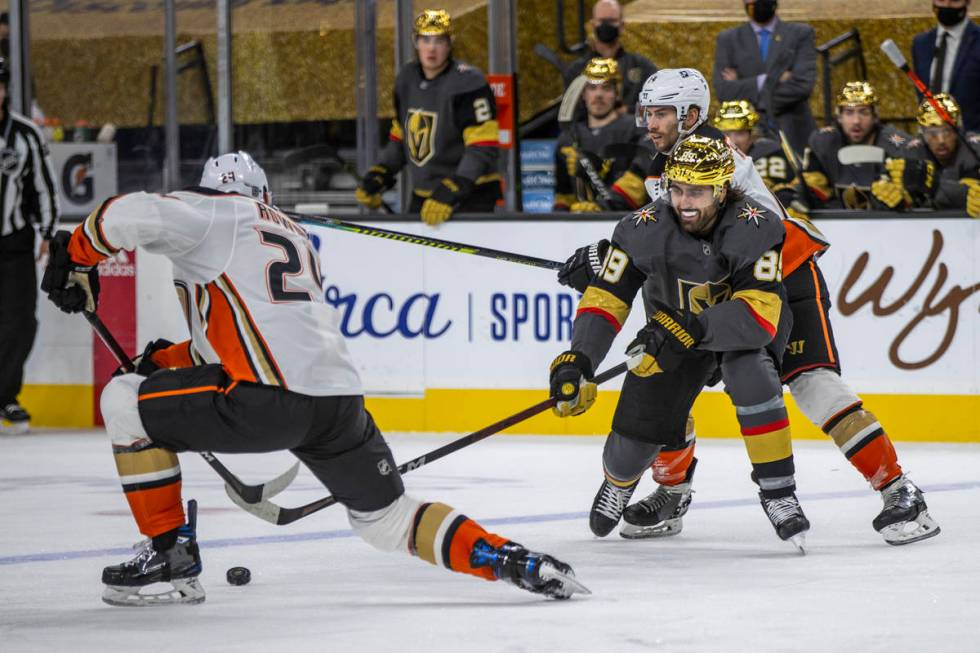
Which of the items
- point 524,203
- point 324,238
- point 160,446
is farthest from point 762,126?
point 160,446

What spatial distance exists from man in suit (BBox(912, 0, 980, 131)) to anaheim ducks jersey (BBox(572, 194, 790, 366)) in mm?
3186

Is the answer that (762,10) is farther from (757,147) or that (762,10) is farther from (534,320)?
(534,320)

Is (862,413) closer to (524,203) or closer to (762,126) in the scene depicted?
(762,126)

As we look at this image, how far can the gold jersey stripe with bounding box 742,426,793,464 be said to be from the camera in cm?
446

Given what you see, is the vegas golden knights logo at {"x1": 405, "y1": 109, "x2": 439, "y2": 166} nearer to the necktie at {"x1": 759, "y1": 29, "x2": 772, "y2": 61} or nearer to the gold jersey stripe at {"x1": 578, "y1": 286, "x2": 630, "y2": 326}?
the necktie at {"x1": 759, "y1": 29, "x2": 772, "y2": 61}

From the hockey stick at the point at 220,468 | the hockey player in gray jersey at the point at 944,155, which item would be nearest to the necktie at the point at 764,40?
the hockey player in gray jersey at the point at 944,155

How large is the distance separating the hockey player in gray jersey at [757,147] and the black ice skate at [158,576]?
3347 millimetres

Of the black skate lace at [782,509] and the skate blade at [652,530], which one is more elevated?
the black skate lace at [782,509]

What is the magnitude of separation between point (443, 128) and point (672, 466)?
2965 millimetres

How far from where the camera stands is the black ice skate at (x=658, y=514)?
16.0ft

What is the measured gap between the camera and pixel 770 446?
447 centimetres

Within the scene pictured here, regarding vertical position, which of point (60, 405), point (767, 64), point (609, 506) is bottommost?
point (60, 405)

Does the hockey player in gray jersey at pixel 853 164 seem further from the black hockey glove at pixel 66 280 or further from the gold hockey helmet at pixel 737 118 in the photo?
the black hockey glove at pixel 66 280

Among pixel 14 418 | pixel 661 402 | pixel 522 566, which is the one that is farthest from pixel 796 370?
pixel 14 418
